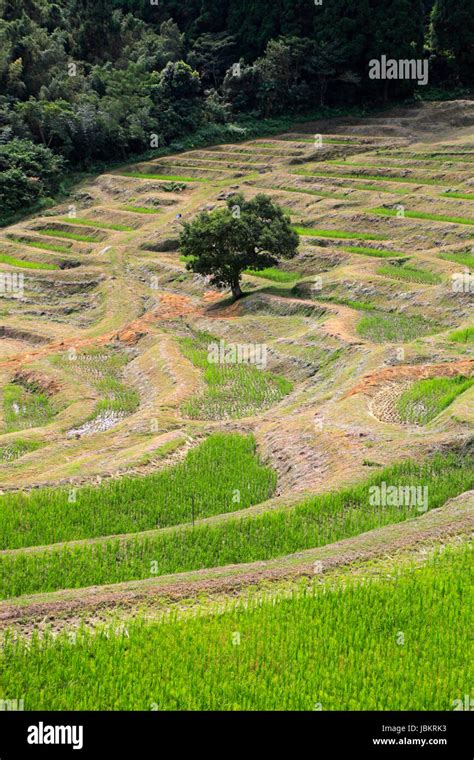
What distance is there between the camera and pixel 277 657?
11.1 m

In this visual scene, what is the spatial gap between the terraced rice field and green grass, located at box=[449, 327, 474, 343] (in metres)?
0.14

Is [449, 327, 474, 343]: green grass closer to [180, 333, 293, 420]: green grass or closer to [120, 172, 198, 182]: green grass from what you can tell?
[180, 333, 293, 420]: green grass

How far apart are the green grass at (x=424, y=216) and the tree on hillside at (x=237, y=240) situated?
11.4 meters

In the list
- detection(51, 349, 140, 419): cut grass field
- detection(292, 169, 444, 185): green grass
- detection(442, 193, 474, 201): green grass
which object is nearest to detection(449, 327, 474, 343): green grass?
detection(51, 349, 140, 419): cut grass field

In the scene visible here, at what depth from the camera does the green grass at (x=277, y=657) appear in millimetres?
10039

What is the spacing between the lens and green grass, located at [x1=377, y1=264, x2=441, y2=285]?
45.0 m

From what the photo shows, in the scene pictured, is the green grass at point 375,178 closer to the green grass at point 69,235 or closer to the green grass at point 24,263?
the green grass at point 69,235

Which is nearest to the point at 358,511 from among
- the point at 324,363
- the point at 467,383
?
the point at 467,383

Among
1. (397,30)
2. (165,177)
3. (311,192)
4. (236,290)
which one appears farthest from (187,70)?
(236,290)

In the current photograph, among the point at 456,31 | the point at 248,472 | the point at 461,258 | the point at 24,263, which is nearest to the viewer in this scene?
the point at 248,472

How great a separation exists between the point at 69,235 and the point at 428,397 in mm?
49317

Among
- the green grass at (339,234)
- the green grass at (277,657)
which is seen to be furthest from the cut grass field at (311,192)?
the green grass at (277,657)

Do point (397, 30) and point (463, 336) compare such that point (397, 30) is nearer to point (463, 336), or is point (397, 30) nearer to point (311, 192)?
point (311, 192)

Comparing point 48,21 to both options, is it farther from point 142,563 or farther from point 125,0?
point 142,563
